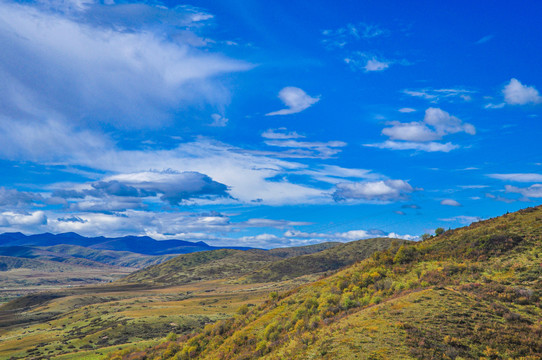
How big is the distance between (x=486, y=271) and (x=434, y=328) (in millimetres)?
14512

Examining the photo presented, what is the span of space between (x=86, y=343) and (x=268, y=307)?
195ft

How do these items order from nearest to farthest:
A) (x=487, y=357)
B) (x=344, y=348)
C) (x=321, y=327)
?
1. (x=487, y=357)
2. (x=344, y=348)
3. (x=321, y=327)

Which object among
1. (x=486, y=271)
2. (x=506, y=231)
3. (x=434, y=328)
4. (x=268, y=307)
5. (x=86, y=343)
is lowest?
(x=86, y=343)

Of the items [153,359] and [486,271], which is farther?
[153,359]

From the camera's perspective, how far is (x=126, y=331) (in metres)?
85.8

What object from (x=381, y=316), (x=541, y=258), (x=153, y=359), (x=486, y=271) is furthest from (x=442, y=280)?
(x=153, y=359)

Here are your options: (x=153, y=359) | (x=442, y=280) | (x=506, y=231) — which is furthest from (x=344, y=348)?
(x=153, y=359)

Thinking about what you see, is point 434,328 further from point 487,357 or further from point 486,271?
point 486,271

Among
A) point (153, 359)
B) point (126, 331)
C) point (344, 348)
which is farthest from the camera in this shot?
point (126, 331)

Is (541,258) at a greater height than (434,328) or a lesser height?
greater

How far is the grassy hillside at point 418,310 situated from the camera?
20.0m

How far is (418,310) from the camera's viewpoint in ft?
78.5

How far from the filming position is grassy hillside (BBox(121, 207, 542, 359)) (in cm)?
1995

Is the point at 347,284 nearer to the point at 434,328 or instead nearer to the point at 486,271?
the point at 486,271
